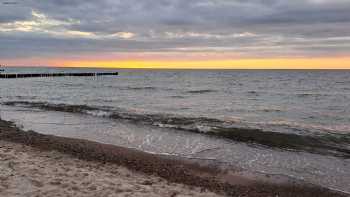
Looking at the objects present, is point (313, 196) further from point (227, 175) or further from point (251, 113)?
point (251, 113)

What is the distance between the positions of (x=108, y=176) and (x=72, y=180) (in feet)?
2.89

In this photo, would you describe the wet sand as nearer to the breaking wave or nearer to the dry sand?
the dry sand

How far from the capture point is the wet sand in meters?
7.04

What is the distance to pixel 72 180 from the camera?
753 cm

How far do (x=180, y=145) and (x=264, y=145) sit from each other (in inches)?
128

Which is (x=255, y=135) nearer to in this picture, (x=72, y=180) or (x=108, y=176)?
(x=108, y=176)

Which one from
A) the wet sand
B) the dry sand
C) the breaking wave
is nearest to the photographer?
the dry sand

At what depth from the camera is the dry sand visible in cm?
682

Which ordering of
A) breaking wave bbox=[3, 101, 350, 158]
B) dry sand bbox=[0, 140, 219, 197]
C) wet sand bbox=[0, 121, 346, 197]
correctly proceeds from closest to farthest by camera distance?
dry sand bbox=[0, 140, 219, 197] < wet sand bbox=[0, 121, 346, 197] < breaking wave bbox=[3, 101, 350, 158]

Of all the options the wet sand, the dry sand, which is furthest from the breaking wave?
the dry sand

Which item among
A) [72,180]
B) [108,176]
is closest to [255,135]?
[108,176]

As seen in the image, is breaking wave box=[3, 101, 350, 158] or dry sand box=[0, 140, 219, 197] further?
breaking wave box=[3, 101, 350, 158]

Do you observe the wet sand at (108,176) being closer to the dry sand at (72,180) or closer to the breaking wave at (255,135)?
the dry sand at (72,180)

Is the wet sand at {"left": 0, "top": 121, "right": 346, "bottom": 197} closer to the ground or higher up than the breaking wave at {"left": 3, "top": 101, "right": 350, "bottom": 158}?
higher up
